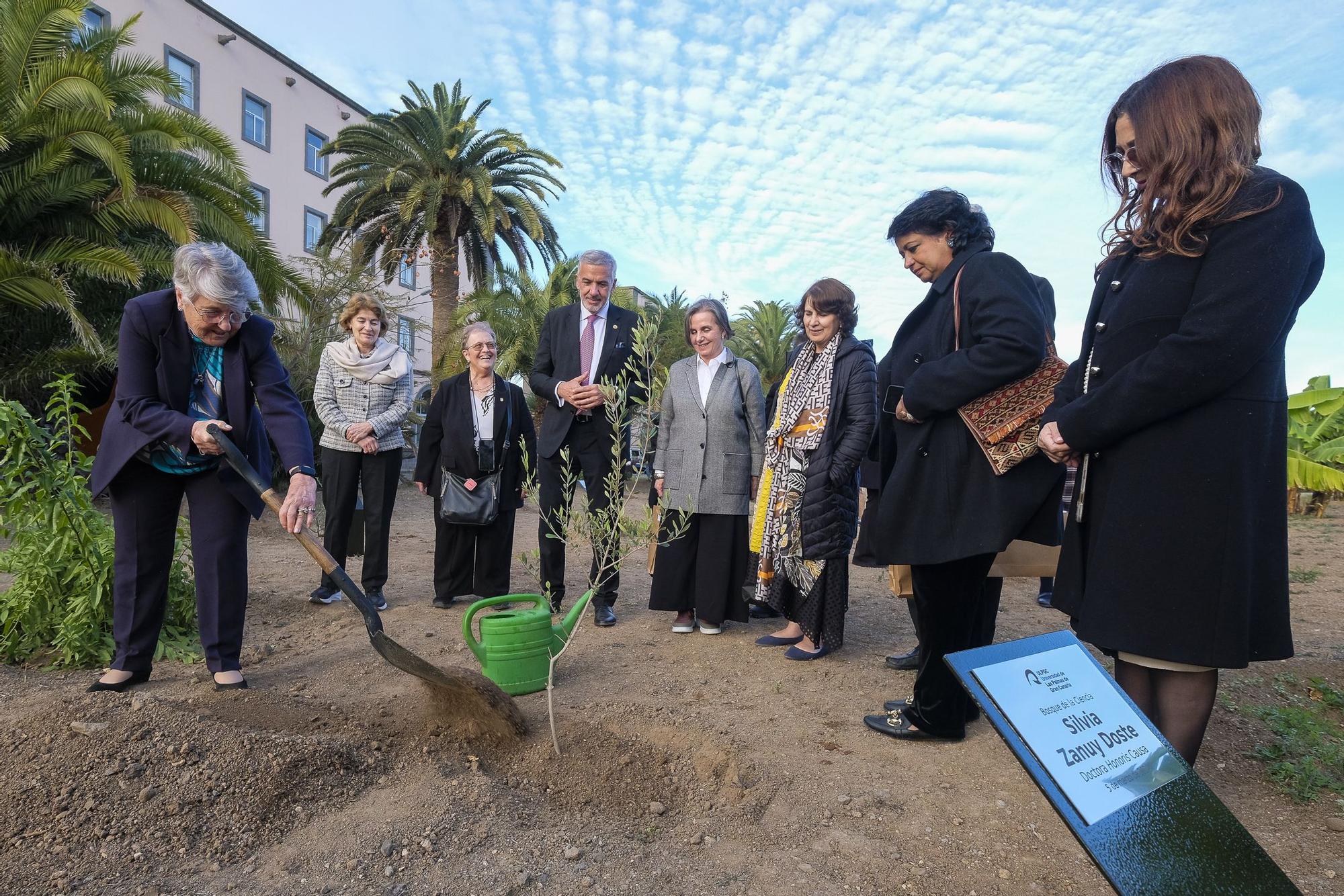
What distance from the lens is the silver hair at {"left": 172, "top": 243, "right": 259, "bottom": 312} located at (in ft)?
9.92

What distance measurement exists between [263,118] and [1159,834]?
100 feet

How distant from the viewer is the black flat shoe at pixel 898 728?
2.99m

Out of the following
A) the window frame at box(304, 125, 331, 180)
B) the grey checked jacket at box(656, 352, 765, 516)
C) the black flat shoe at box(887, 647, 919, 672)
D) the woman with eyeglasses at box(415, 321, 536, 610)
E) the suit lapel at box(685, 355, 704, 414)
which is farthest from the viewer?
the window frame at box(304, 125, 331, 180)

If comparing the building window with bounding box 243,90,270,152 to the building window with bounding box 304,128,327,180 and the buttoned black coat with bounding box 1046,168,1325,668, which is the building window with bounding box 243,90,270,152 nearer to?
the building window with bounding box 304,128,327,180

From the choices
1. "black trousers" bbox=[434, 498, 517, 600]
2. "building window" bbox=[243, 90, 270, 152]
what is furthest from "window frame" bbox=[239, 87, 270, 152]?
"black trousers" bbox=[434, 498, 517, 600]

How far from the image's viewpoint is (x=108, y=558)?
3.66 meters

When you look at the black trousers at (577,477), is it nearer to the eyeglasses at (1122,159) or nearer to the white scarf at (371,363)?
the white scarf at (371,363)

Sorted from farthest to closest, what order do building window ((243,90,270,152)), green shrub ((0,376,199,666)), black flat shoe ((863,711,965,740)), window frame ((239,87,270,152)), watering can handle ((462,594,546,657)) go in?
building window ((243,90,270,152)), window frame ((239,87,270,152)), green shrub ((0,376,199,666)), watering can handle ((462,594,546,657)), black flat shoe ((863,711,965,740))

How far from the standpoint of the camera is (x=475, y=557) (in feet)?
17.7

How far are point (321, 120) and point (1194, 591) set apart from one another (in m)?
32.8

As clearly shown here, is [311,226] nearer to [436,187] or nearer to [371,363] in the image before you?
[436,187]

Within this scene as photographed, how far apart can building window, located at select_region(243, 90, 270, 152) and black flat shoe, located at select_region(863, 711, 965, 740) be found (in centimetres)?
2790

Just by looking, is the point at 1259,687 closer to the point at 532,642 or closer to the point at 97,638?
the point at 532,642

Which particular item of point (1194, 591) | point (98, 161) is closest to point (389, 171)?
point (98, 161)
